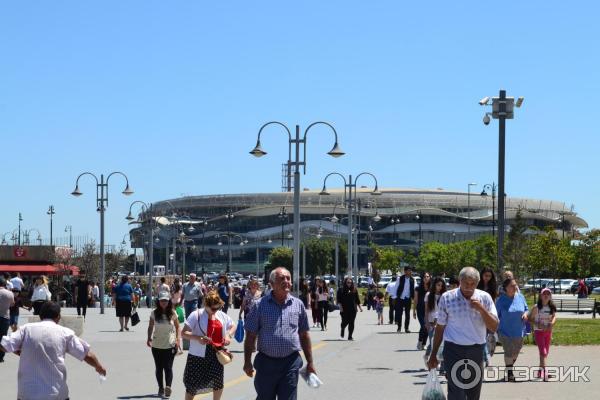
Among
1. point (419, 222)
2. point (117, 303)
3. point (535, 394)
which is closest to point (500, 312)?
point (535, 394)

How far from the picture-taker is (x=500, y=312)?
16797 millimetres

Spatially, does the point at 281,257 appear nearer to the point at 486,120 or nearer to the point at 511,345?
the point at 486,120

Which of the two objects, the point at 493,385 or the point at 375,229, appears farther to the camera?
the point at 375,229

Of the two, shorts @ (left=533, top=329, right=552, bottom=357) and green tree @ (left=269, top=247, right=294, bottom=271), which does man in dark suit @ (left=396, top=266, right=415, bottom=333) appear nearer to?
shorts @ (left=533, top=329, right=552, bottom=357)

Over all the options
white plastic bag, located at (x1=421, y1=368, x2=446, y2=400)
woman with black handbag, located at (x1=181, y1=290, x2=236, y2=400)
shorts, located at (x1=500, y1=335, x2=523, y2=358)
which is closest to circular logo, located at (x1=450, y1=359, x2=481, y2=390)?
white plastic bag, located at (x1=421, y1=368, x2=446, y2=400)

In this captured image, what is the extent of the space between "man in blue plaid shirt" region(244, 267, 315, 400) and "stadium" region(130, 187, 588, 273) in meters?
145

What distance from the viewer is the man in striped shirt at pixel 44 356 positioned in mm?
9328

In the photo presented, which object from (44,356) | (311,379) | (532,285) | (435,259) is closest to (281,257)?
(435,259)

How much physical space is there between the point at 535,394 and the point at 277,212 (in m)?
155

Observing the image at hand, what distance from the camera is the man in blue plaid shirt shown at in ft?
33.0

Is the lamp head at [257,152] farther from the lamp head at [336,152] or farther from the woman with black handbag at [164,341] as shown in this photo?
the woman with black handbag at [164,341]

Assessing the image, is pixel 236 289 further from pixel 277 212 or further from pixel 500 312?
pixel 277 212

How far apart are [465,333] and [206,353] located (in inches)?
123

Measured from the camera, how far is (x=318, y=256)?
139m
